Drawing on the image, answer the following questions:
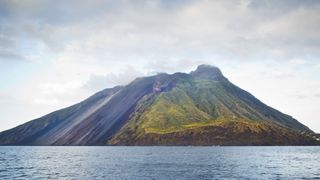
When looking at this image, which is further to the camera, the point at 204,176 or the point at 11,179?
the point at 204,176

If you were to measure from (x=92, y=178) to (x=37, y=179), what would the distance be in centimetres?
1258

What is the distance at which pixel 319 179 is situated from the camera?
3403 inches

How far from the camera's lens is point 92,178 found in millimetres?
90438

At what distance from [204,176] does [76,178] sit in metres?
31.3

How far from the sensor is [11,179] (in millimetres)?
88438

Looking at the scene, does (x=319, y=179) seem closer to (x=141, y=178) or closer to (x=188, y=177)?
(x=188, y=177)

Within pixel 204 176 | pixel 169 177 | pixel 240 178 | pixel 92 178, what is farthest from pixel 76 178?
pixel 240 178

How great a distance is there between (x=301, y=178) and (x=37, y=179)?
6187 cm

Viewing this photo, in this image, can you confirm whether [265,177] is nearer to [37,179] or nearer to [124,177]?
[124,177]

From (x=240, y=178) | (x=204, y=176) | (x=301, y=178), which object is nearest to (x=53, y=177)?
(x=204, y=176)

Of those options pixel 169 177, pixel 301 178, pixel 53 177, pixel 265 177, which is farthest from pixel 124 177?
pixel 301 178

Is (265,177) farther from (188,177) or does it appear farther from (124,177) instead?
(124,177)

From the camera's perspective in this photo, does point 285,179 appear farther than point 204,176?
No

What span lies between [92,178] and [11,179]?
1863cm
